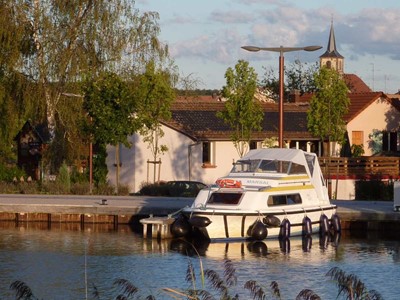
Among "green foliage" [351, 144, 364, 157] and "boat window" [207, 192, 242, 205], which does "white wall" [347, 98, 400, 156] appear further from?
"boat window" [207, 192, 242, 205]

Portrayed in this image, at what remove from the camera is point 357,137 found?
238 ft

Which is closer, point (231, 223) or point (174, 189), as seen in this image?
point (231, 223)

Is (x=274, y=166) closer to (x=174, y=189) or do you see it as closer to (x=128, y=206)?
(x=128, y=206)

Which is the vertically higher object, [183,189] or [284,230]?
[183,189]

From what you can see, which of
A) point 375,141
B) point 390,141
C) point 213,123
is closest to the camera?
point 213,123

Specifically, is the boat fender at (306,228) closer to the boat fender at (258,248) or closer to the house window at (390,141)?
the boat fender at (258,248)

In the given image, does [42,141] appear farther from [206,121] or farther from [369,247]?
[369,247]

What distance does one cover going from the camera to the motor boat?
122ft

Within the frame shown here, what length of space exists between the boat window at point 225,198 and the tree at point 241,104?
20.5 metres

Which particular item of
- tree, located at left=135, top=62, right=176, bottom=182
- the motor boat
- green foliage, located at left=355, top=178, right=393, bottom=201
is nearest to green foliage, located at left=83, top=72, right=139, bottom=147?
tree, located at left=135, top=62, right=176, bottom=182

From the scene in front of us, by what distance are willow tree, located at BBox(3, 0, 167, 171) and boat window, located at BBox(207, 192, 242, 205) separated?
63.9 feet

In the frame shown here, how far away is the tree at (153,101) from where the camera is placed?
55188 mm

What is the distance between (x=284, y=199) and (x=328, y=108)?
21.6 m

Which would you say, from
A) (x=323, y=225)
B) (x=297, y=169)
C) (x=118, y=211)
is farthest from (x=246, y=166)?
(x=118, y=211)
